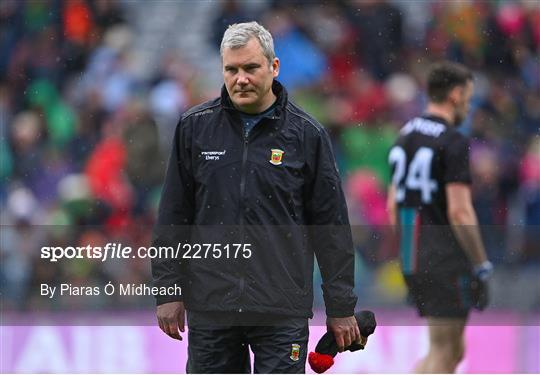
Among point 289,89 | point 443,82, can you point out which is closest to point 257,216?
point 443,82

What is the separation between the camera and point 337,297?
13.8 ft

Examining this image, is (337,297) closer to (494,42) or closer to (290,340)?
(290,340)

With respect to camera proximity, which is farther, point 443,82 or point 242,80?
point 443,82

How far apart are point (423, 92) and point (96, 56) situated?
8.60 feet

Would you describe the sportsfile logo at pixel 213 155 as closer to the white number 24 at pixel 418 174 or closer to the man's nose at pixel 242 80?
the man's nose at pixel 242 80

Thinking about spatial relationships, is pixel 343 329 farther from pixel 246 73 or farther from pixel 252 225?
pixel 246 73

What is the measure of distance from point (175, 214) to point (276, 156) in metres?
0.39

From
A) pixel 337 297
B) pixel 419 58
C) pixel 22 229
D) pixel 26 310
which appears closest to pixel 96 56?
pixel 22 229

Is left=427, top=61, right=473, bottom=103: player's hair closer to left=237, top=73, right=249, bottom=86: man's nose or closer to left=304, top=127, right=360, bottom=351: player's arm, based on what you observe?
left=304, top=127, right=360, bottom=351: player's arm

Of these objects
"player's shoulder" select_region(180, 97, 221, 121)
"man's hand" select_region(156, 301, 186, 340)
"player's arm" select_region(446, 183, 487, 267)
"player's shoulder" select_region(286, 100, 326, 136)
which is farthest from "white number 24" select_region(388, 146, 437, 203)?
"man's hand" select_region(156, 301, 186, 340)

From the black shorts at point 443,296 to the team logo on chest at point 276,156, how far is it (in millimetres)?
2052

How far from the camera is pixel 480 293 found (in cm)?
610

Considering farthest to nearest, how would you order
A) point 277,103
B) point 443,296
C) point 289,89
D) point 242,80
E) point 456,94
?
point 289,89 → point 456,94 → point 443,296 → point 277,103 → point 242,80

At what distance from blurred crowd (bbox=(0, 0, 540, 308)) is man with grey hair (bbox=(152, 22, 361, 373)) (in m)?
4.40
